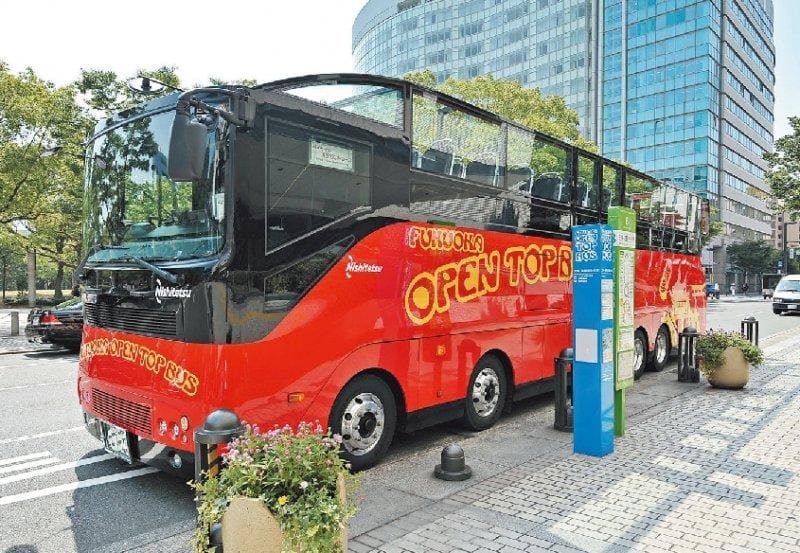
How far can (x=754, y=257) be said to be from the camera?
73.9 meters

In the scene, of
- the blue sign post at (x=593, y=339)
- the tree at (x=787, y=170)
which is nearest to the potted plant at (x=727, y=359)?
the blue sign post at (x=593, y=339)

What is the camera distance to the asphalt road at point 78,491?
14.2 feet

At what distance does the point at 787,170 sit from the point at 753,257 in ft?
189

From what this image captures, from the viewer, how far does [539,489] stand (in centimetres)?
512

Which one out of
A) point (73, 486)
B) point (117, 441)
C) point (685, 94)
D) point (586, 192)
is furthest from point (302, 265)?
point (685, 94)

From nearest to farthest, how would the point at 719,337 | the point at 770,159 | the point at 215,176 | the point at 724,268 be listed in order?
1. the point at 215,176
2. the point at 719,337
3. the point at 770,159
4. the point at 724,268

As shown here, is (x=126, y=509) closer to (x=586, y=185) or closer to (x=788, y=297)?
(x=586, y=185)

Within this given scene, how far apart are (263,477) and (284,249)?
7.09 ft

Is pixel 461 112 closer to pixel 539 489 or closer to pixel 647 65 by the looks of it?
pixel 539 489

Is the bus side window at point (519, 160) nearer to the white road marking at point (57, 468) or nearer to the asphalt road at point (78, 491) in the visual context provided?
the asphalt road at point (78, 491)

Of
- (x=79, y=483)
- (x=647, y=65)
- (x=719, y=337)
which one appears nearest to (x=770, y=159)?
(x=719, y=337)

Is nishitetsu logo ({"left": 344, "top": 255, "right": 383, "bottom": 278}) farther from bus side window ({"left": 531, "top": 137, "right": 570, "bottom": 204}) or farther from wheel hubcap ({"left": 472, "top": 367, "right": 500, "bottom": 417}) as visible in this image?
bus side window ({"left": 531, "top": 137, "right": 570, "bottom": 204})

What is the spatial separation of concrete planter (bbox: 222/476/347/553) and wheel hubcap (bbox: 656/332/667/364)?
10526 mm

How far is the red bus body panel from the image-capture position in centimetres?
459
